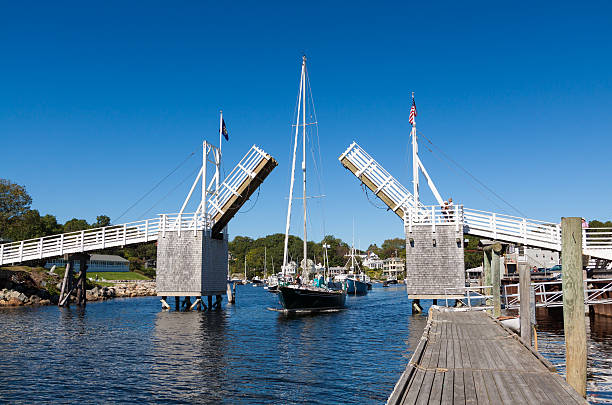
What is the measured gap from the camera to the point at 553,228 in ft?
94.8

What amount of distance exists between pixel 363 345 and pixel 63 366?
38.2 ft

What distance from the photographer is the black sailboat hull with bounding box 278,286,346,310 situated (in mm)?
35250

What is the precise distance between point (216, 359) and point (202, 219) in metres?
18.6

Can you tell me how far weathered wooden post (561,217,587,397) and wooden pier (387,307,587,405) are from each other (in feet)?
2.42

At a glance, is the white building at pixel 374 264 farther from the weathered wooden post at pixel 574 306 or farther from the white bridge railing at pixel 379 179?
the weathered wooden post at pixel 574 306

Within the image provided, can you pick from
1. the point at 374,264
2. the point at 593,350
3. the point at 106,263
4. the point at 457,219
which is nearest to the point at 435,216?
the point at 457,219

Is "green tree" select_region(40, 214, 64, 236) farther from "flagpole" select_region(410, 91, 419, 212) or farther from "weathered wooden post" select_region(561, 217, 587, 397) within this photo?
"weathered wooden post" select_region(561, 217, 587, 397)

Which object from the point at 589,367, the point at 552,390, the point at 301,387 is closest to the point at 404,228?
the point at 589,367

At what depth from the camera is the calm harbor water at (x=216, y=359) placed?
12.8 meters

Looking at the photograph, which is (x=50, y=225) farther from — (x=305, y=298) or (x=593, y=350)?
(x=593, y=350)

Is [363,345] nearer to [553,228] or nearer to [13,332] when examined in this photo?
[553,228]

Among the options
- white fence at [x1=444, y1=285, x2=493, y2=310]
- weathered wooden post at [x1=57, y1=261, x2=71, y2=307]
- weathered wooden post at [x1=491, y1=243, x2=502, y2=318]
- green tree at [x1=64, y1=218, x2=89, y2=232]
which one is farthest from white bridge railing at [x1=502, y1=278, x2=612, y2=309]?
green tree at [x1=64, y1=218, x2=89, y2=232]

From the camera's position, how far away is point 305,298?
119 ft

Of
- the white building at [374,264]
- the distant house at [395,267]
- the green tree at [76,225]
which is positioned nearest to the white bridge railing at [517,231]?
the green tree at [76,225]
